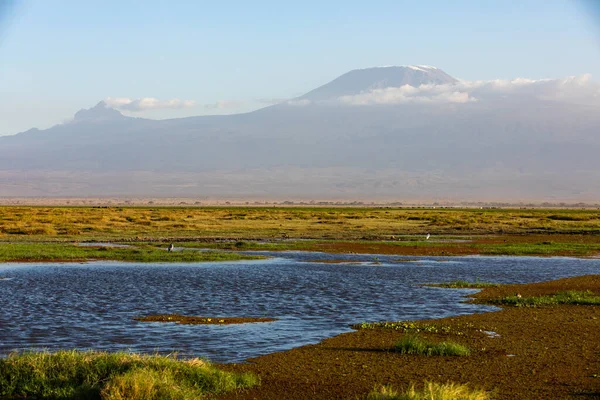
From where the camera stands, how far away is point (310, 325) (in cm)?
2153

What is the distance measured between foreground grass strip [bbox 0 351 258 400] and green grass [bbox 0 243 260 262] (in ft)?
86.9

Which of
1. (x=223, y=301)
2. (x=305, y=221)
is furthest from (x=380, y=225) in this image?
(x=223, y=301)

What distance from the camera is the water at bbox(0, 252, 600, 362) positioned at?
19.2 m

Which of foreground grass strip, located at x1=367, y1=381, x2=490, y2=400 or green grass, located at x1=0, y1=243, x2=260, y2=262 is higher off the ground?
foreground grass strip, located at x1=367, y1=381, x2=490, y2=400

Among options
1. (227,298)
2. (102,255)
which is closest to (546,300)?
(227,298)

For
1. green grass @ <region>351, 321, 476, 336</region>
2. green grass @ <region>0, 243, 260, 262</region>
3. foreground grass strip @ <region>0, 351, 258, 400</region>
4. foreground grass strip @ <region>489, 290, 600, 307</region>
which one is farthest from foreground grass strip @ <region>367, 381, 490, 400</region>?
green grass @ <region>0, 243, 260, 262</region>

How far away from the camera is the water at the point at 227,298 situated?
63.0ft

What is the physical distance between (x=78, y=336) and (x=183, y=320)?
10.9 feet

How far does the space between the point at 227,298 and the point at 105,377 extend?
13182 millimetres

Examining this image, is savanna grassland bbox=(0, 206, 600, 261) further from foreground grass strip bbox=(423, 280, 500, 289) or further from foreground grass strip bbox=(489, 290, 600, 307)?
foreground grass strip bbox=(489, 290, 600, 307)

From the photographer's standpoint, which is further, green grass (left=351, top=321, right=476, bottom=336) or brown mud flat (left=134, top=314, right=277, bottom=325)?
brown mud flat (left=134, top=314, right=277, bottom=325)

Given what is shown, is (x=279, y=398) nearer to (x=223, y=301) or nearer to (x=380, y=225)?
(x=223, y=301)

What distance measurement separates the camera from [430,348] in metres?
17.5

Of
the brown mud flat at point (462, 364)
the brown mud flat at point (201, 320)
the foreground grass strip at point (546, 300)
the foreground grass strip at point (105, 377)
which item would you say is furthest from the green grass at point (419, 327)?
the foreground grass strip at point (105, 377)
